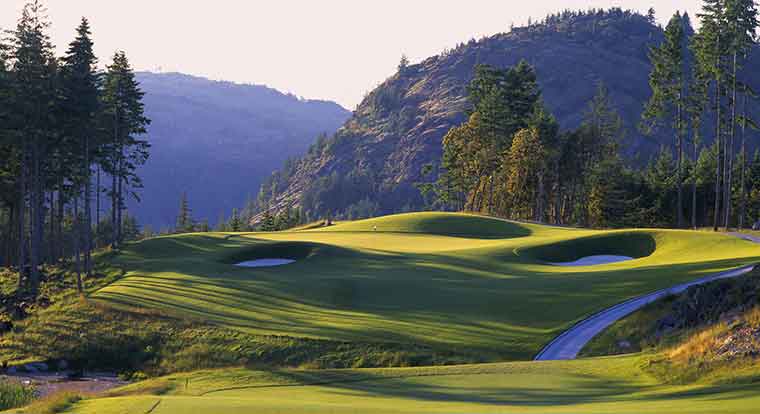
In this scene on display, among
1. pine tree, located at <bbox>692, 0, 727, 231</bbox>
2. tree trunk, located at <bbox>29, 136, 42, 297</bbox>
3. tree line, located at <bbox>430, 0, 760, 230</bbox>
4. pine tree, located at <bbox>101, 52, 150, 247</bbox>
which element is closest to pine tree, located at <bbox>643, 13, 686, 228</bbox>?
tree line, located at <bbox>430, 0, 760, 230</bbox>

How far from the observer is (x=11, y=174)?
50.9 m

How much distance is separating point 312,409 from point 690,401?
7128mm

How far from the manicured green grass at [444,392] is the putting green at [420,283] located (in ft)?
21.2

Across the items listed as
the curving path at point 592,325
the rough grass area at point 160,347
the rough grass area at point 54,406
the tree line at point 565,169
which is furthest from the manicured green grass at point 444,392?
the tree line at point 565,169

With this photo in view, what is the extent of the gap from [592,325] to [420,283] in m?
10.8

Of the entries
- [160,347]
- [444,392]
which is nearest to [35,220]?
[160,347]

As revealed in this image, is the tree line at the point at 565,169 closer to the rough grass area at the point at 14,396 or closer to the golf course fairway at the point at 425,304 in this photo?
the golf course fairway at the point at 425,304

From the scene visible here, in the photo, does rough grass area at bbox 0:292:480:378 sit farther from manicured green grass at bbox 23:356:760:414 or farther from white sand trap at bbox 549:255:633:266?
white sand trap at bbox 549:255:633:266

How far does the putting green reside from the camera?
2920 cm

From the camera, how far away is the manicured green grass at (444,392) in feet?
45.5

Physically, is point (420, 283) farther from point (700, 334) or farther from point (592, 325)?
point (700, 334)

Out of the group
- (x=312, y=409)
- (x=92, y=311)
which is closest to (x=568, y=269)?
(x=92, y=311)

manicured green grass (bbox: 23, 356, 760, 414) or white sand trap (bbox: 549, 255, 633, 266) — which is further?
white sand trap (bbox: 549, 255, 633, 266)

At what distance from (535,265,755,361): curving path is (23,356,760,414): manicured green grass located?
15.5 ft
